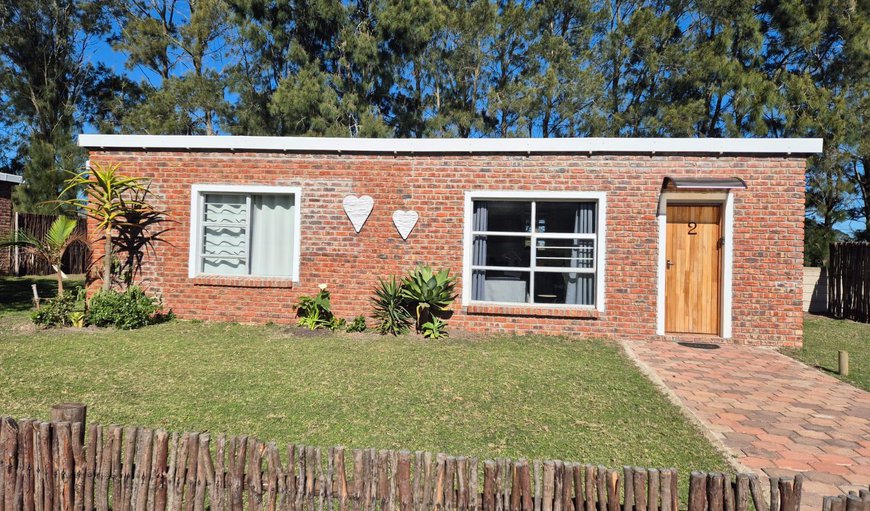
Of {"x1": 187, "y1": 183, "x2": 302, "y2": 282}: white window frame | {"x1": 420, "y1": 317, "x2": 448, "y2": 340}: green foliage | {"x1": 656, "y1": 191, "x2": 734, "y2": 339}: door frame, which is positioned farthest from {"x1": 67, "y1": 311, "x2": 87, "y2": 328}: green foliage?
{"x1": 656, "y1": 191, "x2": 734, "y2": 339}: door frame

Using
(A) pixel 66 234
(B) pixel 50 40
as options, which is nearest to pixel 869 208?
(A) pixel 66 234

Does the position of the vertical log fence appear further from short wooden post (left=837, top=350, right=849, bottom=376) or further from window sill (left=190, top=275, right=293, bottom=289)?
window sill (left=190, top=275, right=293, bottom=289)

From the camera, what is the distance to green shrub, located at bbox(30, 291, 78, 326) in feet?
24.7

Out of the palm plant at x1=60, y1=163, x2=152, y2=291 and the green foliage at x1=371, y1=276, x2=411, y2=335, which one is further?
the palm plant at x1=60, y1=163, x2=152, y2=291

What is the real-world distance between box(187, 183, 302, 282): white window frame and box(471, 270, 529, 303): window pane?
10.1ft

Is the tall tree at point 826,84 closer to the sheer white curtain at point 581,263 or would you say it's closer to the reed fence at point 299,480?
the sheer white curtain at point 581,263

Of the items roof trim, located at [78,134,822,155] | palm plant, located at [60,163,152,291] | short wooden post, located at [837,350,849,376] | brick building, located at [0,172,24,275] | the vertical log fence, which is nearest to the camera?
the vertical log fence

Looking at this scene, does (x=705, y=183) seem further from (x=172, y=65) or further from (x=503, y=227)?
(x=172, y=65)

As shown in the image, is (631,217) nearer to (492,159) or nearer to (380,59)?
(492,159)

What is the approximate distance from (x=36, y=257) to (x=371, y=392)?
1698 cm

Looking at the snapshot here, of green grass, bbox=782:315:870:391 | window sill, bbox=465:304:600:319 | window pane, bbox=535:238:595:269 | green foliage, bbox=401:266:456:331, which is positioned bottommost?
Answer: green grass, bbox=782:315:870:391

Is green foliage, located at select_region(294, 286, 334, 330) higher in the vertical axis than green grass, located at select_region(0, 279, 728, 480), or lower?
higher

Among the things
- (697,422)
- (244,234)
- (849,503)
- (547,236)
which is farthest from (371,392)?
(244,234)

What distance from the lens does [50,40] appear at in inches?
899
